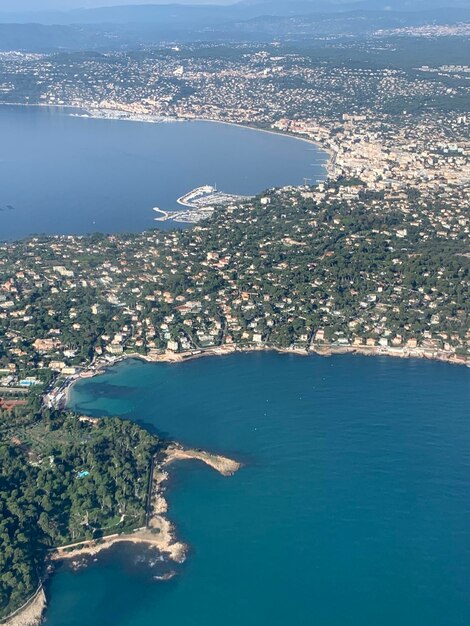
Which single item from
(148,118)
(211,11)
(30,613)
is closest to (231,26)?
(211,11)

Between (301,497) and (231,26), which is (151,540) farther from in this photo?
(231,26)

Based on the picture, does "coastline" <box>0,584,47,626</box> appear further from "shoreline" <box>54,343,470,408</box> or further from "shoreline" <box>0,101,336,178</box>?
"shoreline" <box>0,101,336,178</box>

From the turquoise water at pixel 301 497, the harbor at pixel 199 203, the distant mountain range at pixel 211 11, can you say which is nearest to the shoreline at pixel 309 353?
the turquoise water at pixel 301 497

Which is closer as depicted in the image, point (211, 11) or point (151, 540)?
point (151, 540)

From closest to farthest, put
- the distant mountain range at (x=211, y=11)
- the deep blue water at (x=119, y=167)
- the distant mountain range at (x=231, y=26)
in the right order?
the deep blue water at (x=119, y=167), the distant mountain range at (x=231, y=26), the distant mountain range at (x=211, y=11)

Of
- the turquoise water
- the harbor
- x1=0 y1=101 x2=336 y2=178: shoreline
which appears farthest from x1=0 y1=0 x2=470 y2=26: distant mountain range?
the turquoise water

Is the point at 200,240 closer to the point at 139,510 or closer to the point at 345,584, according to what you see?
the point at 139,510

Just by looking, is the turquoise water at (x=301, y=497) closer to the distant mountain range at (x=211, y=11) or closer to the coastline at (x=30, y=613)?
the coastline at (x=30, y=613)
